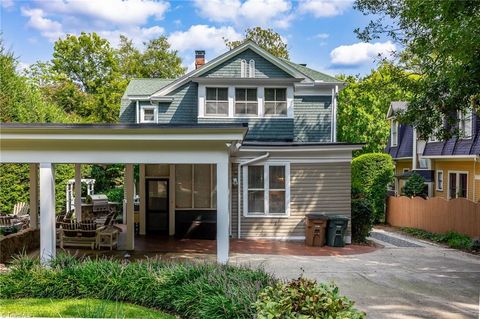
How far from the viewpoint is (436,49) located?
9281 millimetres

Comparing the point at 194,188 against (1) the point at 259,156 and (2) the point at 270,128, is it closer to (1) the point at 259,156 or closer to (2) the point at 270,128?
(1) the point at 259,156

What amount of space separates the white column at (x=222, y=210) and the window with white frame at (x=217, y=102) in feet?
25.3

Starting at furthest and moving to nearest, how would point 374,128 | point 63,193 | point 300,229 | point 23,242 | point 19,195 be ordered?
point 374,128
point 63,193
point 19,195
point 300,229
point 23,242

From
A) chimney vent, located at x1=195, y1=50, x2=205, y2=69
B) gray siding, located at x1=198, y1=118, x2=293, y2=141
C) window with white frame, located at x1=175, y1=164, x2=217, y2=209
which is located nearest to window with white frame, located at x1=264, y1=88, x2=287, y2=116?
gray siding, located at x1=198, y1=118, x2=293, y2=141

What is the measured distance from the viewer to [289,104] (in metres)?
15.9

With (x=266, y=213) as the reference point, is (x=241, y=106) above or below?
above

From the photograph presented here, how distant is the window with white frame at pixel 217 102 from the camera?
52.4ft

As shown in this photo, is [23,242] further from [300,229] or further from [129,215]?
[300,229]

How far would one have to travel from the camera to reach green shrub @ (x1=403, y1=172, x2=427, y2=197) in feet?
63.5

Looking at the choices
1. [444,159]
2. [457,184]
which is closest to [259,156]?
[457,184]

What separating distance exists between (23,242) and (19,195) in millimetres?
6086

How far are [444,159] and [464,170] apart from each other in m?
1.53

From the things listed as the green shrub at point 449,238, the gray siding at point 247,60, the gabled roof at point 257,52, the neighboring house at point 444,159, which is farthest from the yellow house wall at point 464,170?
the gray siding at point 247,60

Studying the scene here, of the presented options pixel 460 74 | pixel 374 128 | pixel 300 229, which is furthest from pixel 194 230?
pixel 374 128
